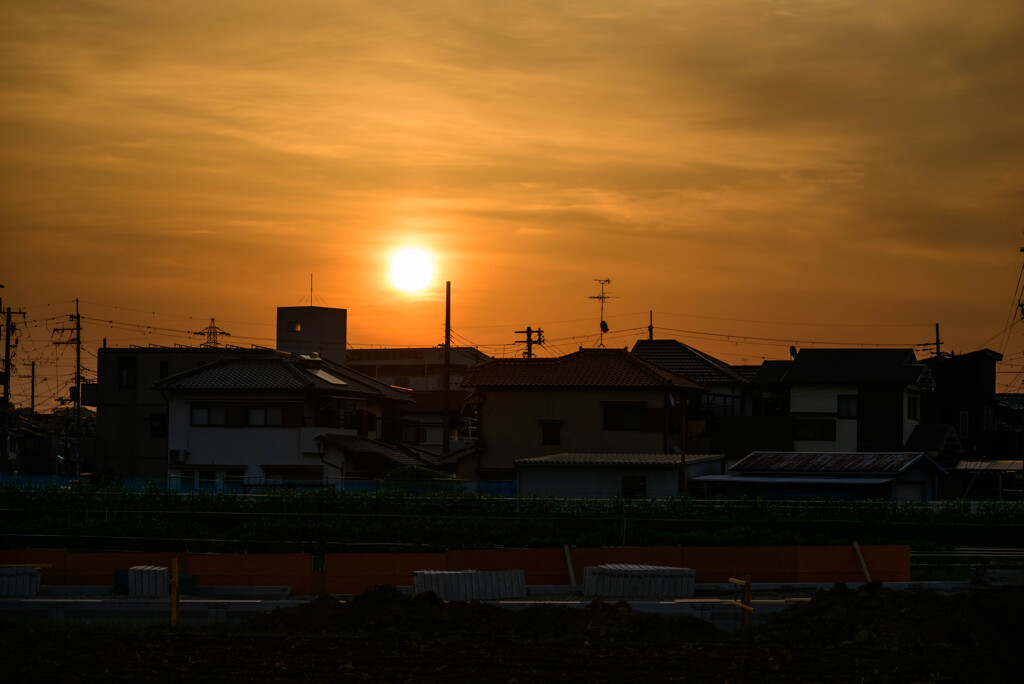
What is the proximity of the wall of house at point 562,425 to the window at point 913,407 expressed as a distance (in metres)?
12.6

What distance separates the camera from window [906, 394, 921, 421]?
5228 centimetres

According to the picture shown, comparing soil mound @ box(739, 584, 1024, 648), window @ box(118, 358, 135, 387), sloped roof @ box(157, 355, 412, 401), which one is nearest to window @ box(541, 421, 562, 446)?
sloped roof @ box(157, 355, 412, 401)

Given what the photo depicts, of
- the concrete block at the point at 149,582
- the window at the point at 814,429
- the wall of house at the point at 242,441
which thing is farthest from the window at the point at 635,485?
the concrete block at the point at 149,582

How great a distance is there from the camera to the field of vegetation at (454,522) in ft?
111

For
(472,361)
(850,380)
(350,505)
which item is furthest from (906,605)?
(472,361)

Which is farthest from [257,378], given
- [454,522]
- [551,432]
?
[454,522]

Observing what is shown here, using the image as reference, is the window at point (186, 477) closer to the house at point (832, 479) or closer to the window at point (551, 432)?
the window at point (551, 432)

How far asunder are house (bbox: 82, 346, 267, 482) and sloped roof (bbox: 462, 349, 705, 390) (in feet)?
58.2

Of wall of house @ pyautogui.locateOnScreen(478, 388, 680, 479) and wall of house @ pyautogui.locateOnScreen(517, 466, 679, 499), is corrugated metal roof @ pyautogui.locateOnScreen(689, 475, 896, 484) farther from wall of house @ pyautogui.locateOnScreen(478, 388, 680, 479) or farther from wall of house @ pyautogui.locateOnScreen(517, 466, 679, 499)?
wall of house @ pyautogui.locateOnScreen(478, 388, 680, 479)

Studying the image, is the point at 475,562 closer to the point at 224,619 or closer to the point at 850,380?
the point at 224,619

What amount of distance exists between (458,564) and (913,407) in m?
34.1

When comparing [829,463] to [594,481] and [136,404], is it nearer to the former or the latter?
[594,481]

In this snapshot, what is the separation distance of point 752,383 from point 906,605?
115 ft

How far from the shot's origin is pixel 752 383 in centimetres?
5575
